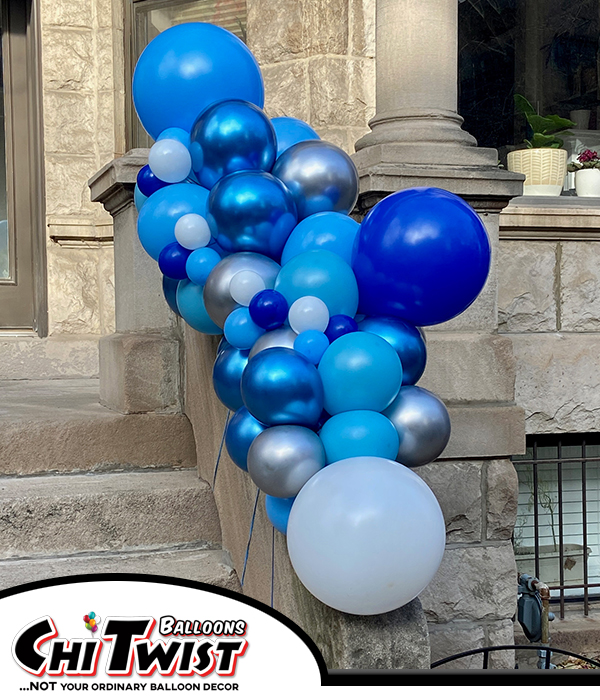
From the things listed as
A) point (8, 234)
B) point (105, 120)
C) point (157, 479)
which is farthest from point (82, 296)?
point (157, 479)

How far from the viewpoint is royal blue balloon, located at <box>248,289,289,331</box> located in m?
2.02

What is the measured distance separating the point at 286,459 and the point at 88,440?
58.0 inches

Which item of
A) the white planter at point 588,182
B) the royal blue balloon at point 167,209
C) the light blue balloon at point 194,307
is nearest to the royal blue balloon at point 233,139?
the royal blue balloon at point 167,209

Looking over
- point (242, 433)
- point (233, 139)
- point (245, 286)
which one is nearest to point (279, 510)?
point (242, 433)

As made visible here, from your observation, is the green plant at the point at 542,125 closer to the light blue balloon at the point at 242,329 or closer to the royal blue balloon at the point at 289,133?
the royal blue balloon at the point at 289,133

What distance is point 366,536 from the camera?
164 centimetres

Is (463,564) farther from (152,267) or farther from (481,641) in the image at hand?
(152,267)

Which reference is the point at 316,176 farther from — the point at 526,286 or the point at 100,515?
the point at 526,286

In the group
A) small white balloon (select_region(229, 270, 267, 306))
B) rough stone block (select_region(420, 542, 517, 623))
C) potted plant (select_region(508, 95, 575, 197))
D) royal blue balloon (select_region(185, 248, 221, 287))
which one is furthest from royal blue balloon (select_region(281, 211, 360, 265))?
potted plant (select_region(508, 95, 575, 197))

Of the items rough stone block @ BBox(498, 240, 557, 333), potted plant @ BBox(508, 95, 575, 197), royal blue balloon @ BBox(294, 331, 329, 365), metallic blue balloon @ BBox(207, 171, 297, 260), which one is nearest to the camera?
royal blue balloon @ BBox(294, 331, 329, 365)

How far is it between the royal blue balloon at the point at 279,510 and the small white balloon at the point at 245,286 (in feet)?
1.62

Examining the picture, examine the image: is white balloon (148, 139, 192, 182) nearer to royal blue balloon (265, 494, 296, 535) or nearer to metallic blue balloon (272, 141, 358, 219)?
metallic blue balloon (272, 141, 358, 219)

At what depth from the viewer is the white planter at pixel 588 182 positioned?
4.78 metres

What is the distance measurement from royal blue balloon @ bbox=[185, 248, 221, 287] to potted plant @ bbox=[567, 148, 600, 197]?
308 centimetres
